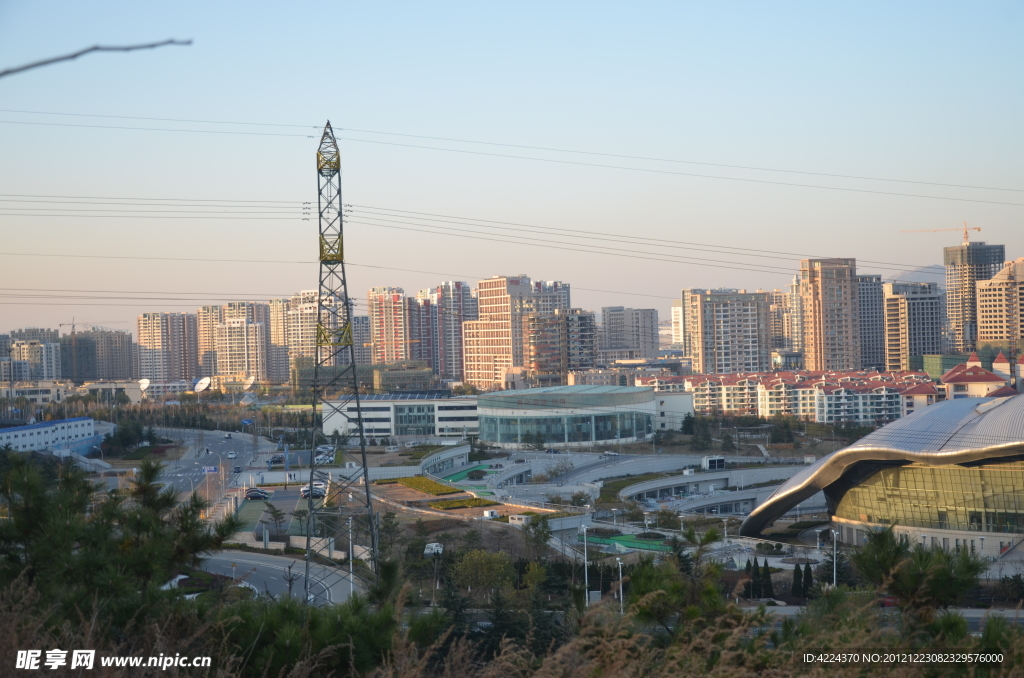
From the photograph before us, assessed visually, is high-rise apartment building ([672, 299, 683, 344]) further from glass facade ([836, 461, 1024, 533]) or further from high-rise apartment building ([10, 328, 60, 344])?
A: glass facade ([836, 461, 1024, 533])

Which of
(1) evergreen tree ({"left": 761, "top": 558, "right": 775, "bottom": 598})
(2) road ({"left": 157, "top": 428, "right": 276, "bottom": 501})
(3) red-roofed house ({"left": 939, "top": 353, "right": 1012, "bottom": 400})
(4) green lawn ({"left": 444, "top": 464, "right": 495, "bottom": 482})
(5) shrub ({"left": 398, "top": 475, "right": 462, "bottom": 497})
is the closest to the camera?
(1) evergreen tree ({"left": 761, "top": 558, "right": 775, "bottom": 598})

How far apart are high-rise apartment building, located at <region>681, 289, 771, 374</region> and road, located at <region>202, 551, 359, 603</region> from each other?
37.0 meters

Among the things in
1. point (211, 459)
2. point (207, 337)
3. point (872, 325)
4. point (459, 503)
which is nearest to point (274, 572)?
point (459, 503)

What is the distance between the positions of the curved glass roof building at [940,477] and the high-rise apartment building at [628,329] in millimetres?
47731

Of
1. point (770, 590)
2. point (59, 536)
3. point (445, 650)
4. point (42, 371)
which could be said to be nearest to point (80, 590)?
point (59, 536)

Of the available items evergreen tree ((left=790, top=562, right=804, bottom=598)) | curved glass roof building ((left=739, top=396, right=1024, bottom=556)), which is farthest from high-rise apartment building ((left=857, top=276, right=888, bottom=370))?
evergreen tree ((left=790, top=562, right=804, bottom=598))

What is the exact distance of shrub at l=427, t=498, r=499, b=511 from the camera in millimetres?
14148

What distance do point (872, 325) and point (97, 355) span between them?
1697 inches

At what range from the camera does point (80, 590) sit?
350 cm

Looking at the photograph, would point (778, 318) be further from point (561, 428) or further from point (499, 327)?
point (561, 428)

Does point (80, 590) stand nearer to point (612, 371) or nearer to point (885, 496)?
point (885, 496)

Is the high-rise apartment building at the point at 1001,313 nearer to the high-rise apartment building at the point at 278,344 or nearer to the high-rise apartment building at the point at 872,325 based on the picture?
the high-rise apartment building at the point at 872,325

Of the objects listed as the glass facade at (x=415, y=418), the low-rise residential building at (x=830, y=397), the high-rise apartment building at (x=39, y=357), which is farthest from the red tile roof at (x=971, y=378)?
the high-rise apartment building at (x=39, y=357)

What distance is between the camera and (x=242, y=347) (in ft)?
181
